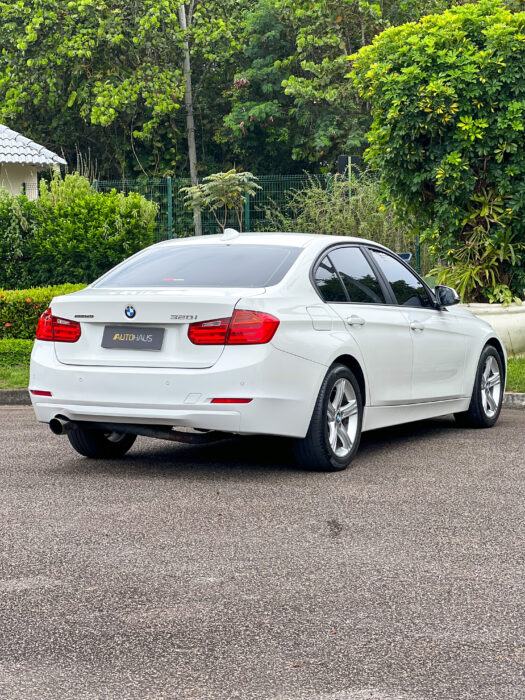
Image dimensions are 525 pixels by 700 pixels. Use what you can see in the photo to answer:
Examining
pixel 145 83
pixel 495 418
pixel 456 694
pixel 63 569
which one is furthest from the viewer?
pixel 145 83

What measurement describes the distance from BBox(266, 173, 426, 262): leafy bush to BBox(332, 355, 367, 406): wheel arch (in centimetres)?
1431

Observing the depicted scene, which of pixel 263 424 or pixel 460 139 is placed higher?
pixel 460 139

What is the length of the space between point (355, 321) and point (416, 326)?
1.04 metres

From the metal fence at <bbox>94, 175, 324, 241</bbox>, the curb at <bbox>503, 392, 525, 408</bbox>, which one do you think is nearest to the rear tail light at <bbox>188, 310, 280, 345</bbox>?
the curb at <bbox>503, 392, 525, 408</bbox>

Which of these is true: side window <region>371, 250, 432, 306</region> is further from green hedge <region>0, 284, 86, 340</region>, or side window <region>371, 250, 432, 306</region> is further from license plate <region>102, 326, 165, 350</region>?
green hedge <region>0, 284, 86, 340</region>

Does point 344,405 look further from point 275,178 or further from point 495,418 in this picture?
point 275,178

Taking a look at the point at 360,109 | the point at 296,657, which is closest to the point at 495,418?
the point at 296,657

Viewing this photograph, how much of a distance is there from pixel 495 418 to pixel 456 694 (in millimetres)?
6392

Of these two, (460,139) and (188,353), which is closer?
(188,353)

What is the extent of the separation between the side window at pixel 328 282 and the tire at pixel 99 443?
1814 millimetres

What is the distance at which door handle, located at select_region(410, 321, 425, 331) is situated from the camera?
8.44 m

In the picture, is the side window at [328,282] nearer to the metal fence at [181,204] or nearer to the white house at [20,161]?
the metal fence at [181,204]

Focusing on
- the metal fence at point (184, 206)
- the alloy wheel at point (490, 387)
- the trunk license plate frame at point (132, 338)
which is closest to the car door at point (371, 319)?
the trunk license plate frame at point (132, 338)

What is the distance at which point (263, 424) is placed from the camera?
6.72 metres
